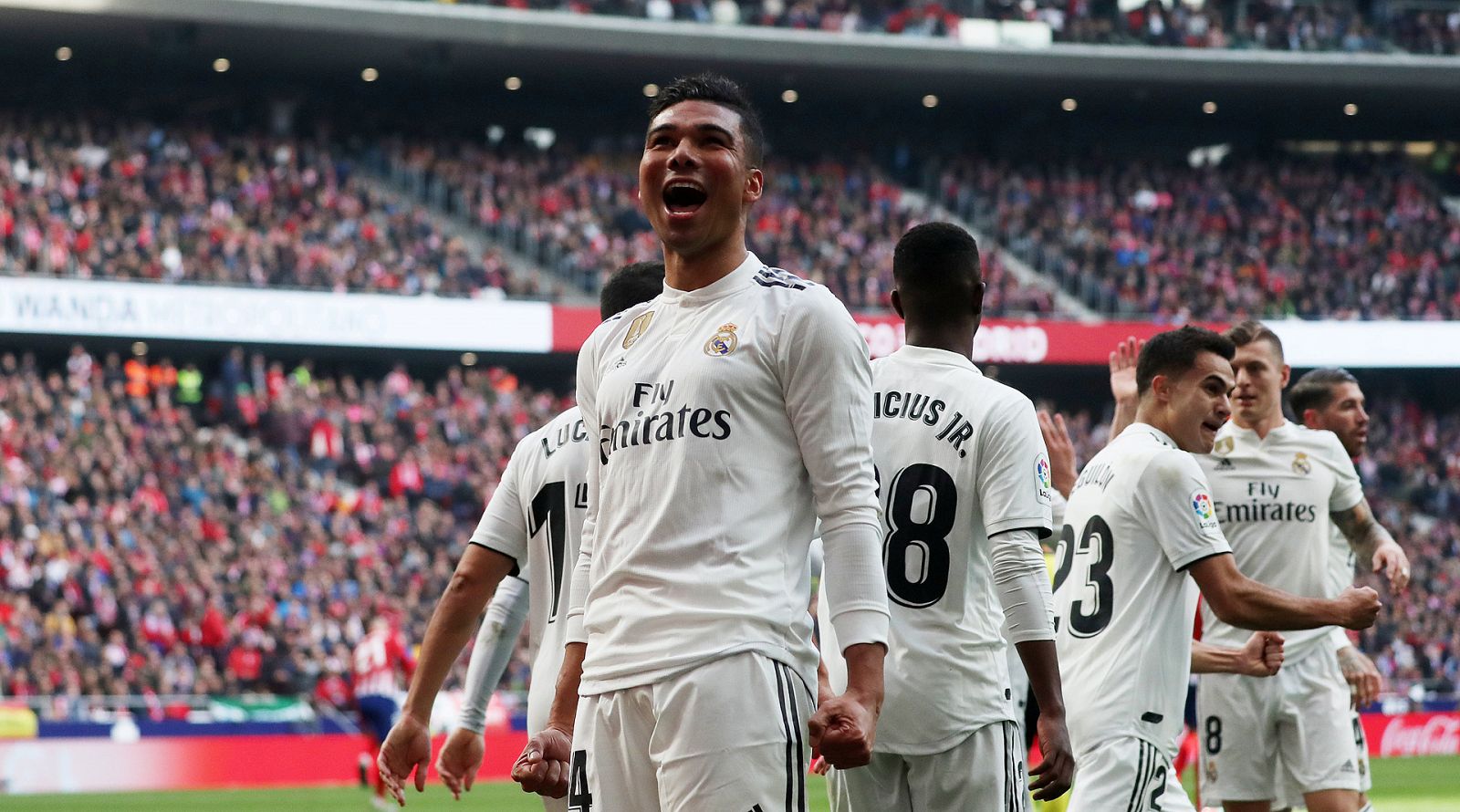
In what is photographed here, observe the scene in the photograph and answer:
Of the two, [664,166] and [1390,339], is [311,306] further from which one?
[664,166]

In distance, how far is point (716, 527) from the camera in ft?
11.7

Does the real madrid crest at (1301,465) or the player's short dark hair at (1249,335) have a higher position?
the player's short dark hair at (1249,335)

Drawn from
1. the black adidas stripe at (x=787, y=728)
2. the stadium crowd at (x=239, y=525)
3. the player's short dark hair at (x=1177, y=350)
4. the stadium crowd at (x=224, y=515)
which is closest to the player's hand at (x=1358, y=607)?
the player's short dark hair at (x=1177, y=350)

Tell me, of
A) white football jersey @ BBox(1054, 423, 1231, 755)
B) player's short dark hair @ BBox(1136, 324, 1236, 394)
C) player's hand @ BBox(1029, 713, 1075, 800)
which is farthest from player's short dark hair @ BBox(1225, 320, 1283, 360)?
player's hand @ BBox(1029, 713, 1075, 800)

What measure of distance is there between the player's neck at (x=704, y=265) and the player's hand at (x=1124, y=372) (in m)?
3.40

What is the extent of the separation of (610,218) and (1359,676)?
89.6 feet

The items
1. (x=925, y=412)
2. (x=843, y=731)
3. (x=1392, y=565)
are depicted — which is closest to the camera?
(x=843, y=731)

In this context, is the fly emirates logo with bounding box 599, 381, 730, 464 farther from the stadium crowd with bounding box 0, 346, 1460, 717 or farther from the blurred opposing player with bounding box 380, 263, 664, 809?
the stadium crowd with bounding box 0, 346, 1460, 717

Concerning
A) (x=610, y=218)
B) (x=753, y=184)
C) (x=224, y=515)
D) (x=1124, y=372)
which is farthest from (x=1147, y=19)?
(x=753, y=184)

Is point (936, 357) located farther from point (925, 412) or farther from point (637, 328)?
point (637, 328)

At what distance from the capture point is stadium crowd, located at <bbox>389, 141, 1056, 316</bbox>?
33188 millimetres

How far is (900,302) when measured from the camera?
5.27 meters

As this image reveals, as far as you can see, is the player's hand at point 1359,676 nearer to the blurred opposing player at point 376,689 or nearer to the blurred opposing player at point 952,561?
the blurred opposing player at point 952,561

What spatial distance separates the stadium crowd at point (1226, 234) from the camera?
117 ft
